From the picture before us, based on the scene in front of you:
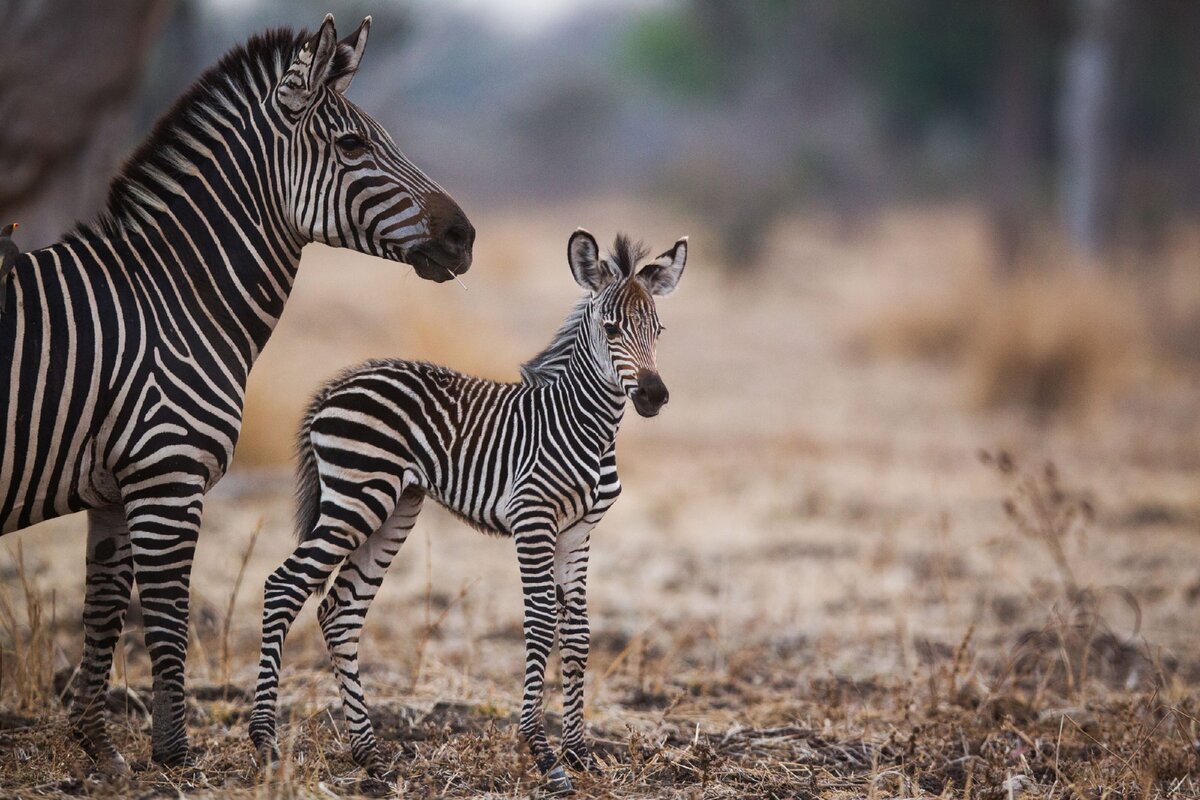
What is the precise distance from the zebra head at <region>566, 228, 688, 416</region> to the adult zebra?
1.38ft

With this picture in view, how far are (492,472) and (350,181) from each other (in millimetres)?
1079

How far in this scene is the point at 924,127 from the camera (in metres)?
40.3

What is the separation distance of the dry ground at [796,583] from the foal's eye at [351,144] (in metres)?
1.73

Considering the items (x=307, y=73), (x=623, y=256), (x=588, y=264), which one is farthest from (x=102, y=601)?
(x=623, y=256)

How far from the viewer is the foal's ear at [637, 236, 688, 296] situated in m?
4.42

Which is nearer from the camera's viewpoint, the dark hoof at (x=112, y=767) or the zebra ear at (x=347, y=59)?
the dark hoof at (x=112, y=767)

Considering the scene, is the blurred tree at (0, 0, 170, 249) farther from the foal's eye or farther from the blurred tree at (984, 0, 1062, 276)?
the blurred tree at (984, 0, 1062, 276)

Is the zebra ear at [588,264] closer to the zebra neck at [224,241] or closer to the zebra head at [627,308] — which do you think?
the zebra head at [627,308]

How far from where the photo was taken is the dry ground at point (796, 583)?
15.6ft

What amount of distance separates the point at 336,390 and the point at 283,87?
40.6 inches

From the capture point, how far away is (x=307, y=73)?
14.2 ft

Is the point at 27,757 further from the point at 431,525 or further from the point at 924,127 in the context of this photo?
the point at 924,127

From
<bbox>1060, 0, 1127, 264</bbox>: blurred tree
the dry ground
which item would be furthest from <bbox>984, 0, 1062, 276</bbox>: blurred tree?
the dry ground

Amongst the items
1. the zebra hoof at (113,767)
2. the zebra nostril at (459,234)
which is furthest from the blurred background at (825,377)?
the zebra hoof at (113,767)
